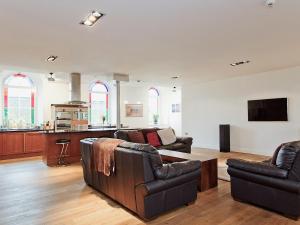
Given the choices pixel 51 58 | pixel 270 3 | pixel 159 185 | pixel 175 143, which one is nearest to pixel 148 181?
pixel 159 185

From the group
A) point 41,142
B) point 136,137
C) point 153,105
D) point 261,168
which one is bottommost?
point 41,142

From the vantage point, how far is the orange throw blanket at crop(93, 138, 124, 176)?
116 inches

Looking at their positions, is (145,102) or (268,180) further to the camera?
(145,102)

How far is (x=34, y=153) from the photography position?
6.97 metres

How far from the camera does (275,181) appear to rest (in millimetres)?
2596

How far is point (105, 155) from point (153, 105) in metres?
8.48

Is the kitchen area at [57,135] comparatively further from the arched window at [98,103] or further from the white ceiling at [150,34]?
the arched window at [98,103]

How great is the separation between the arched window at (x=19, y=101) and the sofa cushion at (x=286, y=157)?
7617 millimetres

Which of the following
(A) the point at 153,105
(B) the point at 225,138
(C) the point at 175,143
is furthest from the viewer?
(A) the point at 153,105

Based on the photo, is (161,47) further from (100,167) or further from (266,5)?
(100,167)

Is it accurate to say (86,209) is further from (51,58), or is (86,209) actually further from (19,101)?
(19,101)

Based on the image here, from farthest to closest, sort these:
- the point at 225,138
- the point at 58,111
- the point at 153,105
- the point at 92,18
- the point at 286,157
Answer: the point at 153,105 → the point at 225,138 → the point at 58,111 → the point at 92,18 → the point at 286,157

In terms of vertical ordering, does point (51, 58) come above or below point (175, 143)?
above

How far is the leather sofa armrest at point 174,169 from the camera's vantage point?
2539mm
